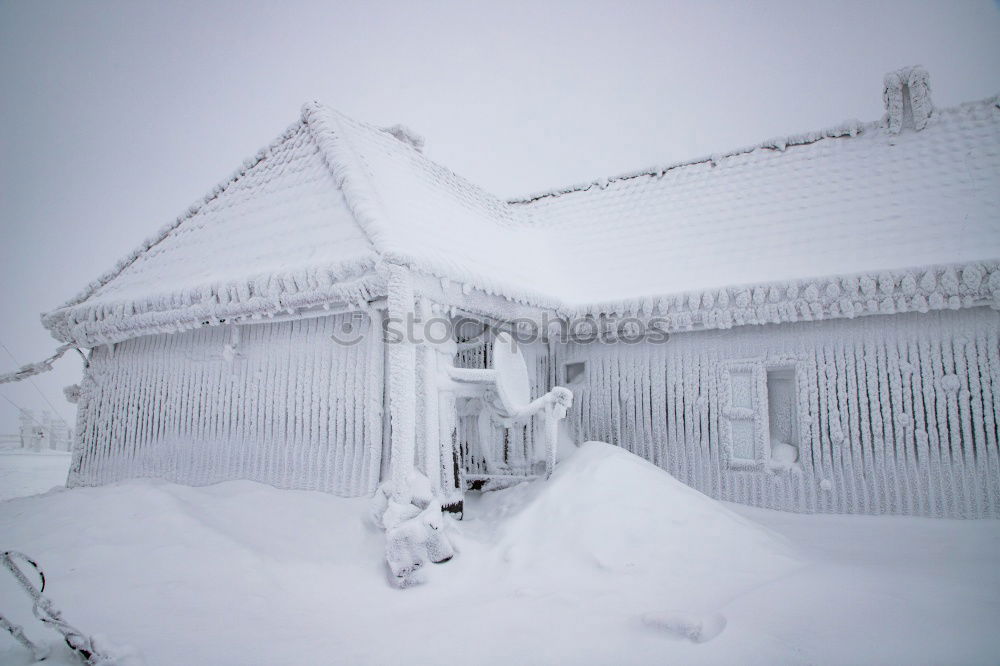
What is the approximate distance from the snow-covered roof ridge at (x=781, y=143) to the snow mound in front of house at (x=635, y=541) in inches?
241

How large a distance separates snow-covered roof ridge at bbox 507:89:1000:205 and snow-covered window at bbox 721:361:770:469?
13.2 ft

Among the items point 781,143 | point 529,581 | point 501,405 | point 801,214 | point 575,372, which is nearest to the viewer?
point 529,581

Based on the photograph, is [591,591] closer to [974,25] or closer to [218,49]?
[974,25]

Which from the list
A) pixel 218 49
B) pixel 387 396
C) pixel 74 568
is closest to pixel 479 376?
pixel 387 396

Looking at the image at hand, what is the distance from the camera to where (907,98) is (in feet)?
26.7

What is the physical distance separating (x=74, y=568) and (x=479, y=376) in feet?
12.2

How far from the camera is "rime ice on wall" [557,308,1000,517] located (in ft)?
19.3

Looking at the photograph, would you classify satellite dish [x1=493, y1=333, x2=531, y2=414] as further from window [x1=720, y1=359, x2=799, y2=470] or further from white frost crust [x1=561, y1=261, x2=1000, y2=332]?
window [x1=720, y1=359, x2=799, y2=470]

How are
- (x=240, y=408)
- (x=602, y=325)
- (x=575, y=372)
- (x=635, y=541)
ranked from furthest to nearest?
(x=575, y=372) < (x=602, y=325) < (x=240, y=408) < (x=635, y=541)

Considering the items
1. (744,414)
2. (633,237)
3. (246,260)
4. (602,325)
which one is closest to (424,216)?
(246,260)

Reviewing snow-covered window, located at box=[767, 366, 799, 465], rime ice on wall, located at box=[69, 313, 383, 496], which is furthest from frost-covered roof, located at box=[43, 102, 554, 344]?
snow-covered window, located at box=[767, 366, 799, 465]

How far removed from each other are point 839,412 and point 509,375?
12.9ft

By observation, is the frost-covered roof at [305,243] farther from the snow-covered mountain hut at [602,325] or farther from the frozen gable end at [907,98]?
the frozen gable end at [907,98]

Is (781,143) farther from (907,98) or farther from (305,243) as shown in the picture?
(305,243)
